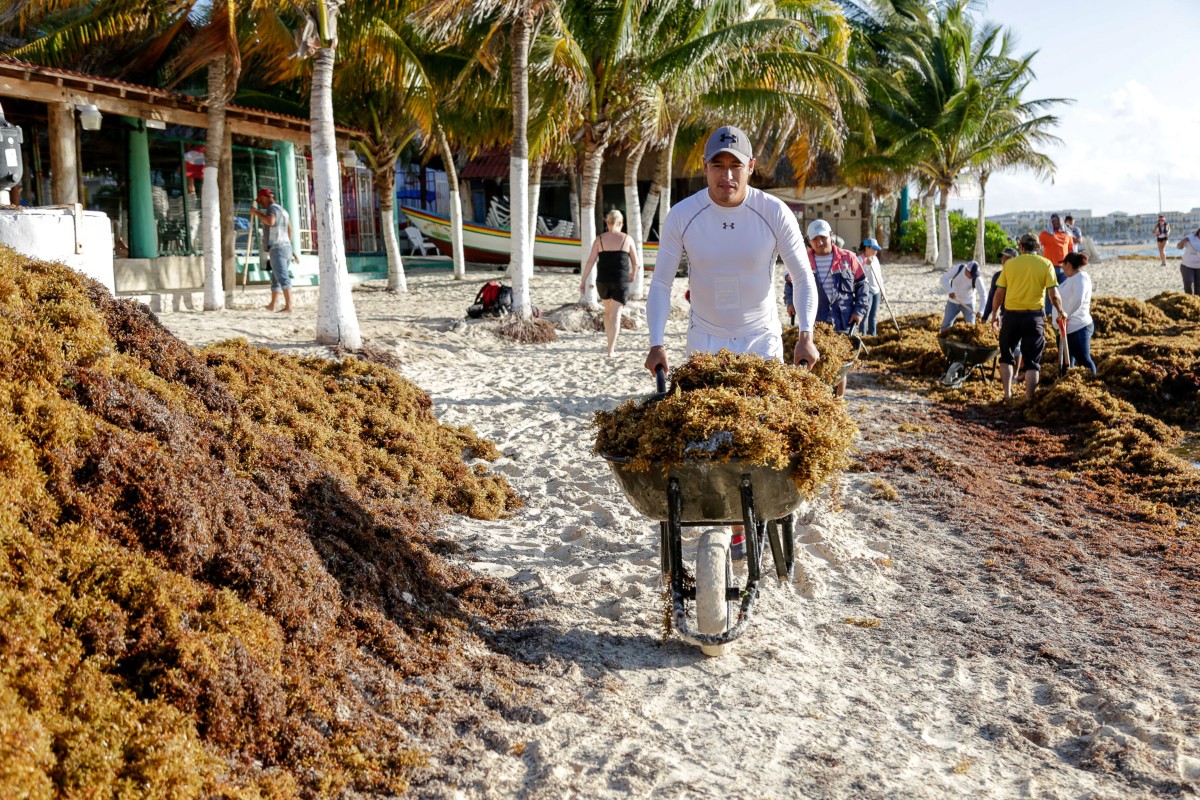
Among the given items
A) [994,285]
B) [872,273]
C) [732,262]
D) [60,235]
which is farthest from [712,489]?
[872,273]

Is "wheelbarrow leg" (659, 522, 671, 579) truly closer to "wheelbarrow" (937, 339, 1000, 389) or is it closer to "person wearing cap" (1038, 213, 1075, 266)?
"wheelbarrow" (937, 339, 1000, 389)

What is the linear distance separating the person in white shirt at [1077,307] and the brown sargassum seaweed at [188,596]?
8236 millimetres

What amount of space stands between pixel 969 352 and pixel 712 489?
28.1 ft

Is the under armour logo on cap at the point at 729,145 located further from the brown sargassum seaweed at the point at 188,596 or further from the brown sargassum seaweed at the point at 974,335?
the brown sargassum seaweed at the point at 974,335

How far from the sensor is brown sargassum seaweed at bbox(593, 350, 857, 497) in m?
3.88

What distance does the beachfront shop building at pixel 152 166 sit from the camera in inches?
575

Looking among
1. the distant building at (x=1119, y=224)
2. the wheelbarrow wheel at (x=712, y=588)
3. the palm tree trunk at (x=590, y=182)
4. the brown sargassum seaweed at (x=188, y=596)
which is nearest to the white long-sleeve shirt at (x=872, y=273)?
the palm tree trunk at (x=590, y=182)

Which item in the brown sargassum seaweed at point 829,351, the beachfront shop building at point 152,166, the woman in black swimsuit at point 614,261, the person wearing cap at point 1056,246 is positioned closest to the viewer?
the brown sargassum seaweed at point 829,351

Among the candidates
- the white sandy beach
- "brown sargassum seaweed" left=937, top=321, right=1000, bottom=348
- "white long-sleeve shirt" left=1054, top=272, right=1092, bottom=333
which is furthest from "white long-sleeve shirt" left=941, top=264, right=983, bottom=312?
the white sandy beach

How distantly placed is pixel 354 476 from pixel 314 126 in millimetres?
6683

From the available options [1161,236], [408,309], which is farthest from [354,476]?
[1161,236]

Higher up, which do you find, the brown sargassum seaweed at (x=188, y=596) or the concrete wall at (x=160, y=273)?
the concrete wall at (x=160, y=273)

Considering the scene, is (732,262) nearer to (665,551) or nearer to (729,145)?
(729,145)

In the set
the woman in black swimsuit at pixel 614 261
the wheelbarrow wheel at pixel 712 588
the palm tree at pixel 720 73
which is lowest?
the wheelbarrow wheel at pixel 712 588
